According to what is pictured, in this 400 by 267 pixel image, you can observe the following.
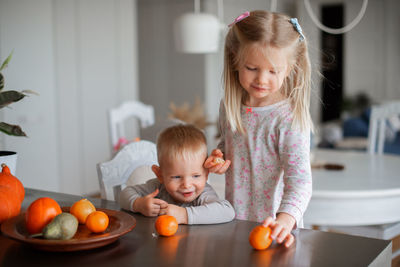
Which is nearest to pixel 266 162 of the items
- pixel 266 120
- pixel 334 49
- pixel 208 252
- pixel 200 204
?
pixel 266 120

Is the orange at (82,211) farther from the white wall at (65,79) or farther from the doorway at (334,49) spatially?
the doorway at (334,49)

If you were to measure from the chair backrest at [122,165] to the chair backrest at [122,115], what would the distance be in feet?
4.43

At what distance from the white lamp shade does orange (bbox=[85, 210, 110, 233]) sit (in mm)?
2169

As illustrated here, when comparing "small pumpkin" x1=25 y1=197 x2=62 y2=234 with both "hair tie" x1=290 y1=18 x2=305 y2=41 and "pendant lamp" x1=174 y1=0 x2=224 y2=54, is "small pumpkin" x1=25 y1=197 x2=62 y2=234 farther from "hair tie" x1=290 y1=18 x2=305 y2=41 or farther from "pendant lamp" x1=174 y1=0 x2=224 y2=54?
"pendant lamp" x1=174 y1=0 x2=224 y2=54

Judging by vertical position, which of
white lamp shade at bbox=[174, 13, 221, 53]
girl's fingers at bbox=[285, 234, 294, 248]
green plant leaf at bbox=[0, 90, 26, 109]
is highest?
white lamp shade at bbox=[174, 13, 221, 53]

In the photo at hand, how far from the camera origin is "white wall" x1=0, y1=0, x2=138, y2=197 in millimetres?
3787

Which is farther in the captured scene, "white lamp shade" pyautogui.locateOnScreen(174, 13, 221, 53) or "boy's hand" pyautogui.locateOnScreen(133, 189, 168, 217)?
"white lamp shade" pyautogui.locateOnScreen(174, 13, 221, 53)

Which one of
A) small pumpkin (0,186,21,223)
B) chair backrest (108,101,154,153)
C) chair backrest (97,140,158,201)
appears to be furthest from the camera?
chair backrest (108,101,154,153)

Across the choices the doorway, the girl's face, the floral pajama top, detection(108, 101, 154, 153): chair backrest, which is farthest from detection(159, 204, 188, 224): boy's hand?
the doorway

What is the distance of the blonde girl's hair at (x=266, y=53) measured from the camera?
3.73ft

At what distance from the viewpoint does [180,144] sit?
116cm

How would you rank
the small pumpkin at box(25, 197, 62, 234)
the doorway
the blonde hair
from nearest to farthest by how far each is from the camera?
1. the small pumpkin at box(25, 197, 62, 234)
2. the blonde hair
3. the doorway

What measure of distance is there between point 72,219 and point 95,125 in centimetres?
376

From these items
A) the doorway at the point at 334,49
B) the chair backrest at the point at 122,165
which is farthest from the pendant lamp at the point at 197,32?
the doorway at the point at 334,49
